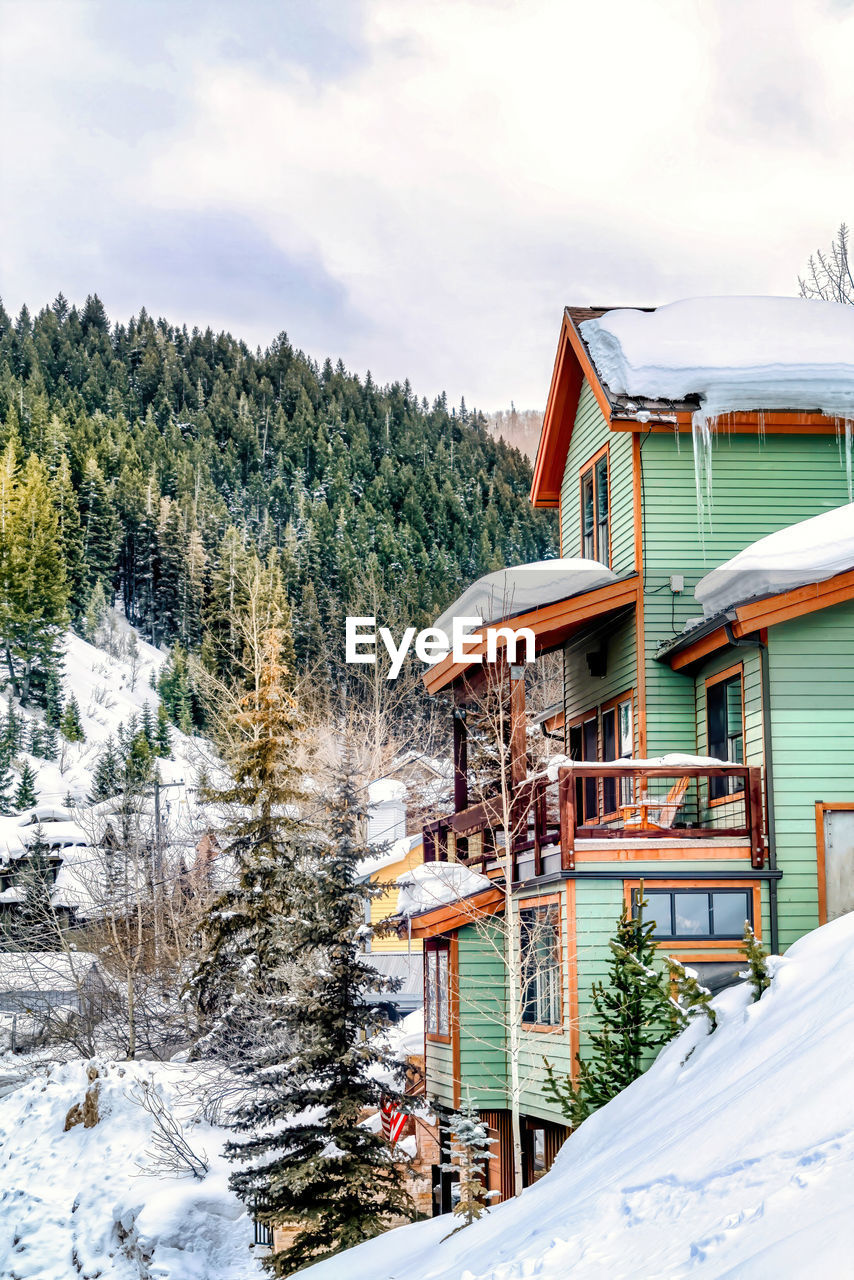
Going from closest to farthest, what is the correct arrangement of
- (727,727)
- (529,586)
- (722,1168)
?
(722,1168) < (727,727) < (529,586)

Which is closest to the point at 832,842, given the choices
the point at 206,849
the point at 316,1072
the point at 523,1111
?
the point at 523,1111

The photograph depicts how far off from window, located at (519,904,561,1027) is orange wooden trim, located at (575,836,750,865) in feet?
3.21

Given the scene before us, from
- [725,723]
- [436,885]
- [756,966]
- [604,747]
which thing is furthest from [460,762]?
[756,966]

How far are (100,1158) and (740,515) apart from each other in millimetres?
14513

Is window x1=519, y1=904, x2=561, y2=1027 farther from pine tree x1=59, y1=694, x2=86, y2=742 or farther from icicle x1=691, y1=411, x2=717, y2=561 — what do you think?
pine tree x1=59, y1=694, x2=86, y2=742

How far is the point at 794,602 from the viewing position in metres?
14.1

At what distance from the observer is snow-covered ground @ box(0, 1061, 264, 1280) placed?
17562mm

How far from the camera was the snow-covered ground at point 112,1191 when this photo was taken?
1756cm

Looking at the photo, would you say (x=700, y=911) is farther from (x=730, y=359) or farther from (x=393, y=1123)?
(x=730, y=359)

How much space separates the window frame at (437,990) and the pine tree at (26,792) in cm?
5088

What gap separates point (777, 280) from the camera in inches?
1633

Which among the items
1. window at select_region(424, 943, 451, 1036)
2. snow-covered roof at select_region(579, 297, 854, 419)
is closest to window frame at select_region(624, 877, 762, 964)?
window at select_region(424, 943, 451, 1036)

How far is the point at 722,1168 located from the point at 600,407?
1287cm

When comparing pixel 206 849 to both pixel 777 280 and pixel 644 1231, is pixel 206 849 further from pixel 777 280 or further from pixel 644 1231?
pixel 644 1231
